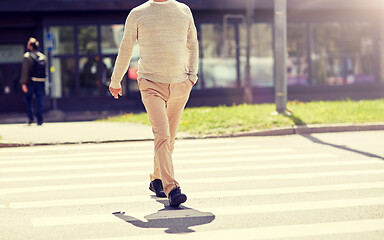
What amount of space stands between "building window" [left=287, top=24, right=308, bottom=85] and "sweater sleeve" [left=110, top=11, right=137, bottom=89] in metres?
18.2

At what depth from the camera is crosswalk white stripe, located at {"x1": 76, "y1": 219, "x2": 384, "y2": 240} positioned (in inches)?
185

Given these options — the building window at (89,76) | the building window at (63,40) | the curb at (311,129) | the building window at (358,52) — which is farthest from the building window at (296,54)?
the curb at (311,129)

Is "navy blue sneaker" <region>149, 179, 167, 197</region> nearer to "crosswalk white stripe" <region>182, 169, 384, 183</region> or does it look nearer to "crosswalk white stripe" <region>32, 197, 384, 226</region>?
"crosswalk white stripe" <region>32, 197, 384, 226</region>

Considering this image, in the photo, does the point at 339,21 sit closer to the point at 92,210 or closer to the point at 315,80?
the point at 315,80

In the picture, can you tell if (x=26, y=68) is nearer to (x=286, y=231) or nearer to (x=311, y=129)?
(x=311, y=129)

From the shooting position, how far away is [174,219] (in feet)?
17.4

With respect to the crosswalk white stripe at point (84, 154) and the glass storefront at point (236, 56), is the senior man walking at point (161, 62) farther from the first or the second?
the glass storefront at point (236, 56)

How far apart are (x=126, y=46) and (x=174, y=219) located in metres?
1.67

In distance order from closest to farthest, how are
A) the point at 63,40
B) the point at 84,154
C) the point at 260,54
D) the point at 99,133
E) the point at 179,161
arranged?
1. the point at 179,161
2. the point at 84,154
3. the point at 99,133
4. the point at 63,40
5. the point at 260,54

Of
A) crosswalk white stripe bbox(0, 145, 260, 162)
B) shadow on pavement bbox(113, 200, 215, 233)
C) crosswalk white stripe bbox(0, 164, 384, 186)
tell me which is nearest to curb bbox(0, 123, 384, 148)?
crosswalk white stripe bbox(0, 145, 260, 162)

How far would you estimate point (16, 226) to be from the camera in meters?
5.16

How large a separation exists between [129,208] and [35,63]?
32.7ft

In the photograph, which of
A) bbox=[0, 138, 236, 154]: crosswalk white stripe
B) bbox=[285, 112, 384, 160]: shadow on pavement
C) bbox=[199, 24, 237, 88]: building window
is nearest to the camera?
bbox=[285, 112, 384, 160]: shadow on pavement

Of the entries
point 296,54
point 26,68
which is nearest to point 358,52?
point 296,54
